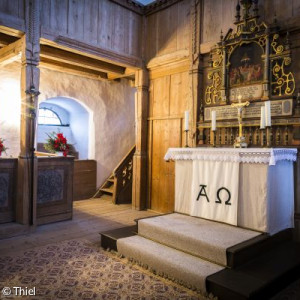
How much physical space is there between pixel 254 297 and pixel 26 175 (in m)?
3.60

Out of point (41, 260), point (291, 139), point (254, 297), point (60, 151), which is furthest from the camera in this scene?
point (60, 151)

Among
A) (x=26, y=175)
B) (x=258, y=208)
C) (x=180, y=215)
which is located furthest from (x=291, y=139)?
(x=26, y=175)

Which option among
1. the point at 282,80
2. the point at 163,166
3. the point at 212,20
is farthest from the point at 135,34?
the point at 282,80

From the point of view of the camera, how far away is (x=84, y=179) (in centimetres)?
786

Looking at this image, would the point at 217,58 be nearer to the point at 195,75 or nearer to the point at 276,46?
the point at 195,75

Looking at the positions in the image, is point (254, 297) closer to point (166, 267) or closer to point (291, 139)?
point (166, 267)

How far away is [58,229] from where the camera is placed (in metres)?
4.95

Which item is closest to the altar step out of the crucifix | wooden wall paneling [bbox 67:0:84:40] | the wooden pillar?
the crucifix

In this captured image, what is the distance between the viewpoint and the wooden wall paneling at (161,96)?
20.3 feet

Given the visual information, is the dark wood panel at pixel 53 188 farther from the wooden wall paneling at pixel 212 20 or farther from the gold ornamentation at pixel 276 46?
the gold ornamentation at pixel 276 46

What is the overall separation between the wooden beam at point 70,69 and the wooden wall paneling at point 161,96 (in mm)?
2108

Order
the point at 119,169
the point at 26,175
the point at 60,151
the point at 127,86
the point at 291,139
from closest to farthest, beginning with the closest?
the point at 291,139 → the point at 26,175 → the point at 60,151 → the point at 119,169 → the point at 127,86

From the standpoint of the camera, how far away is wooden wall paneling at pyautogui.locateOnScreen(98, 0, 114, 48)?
227 inches

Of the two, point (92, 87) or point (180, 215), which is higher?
point (92, 87)
